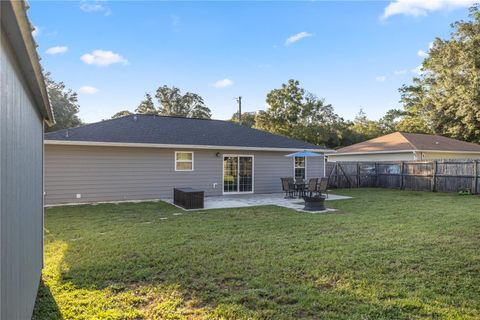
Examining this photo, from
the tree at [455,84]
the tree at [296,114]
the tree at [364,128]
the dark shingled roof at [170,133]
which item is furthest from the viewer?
the tree at [364,128]

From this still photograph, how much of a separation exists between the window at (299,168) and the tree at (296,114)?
15.8m

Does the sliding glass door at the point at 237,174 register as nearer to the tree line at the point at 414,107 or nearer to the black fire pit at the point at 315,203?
the black fire pit at the point at 315,203

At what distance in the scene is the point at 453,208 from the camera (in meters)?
9.95

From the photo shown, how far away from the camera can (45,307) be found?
3297mm

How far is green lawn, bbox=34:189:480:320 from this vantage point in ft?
10.8

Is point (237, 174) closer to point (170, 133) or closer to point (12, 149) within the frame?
point (170, 133)

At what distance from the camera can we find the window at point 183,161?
1302cm

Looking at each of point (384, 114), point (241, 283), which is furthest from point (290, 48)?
point (384, 114)

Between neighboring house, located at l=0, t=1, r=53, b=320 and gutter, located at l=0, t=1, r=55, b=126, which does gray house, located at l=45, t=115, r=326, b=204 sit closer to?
gutter, located at l=0, t=1, r=55, b=126

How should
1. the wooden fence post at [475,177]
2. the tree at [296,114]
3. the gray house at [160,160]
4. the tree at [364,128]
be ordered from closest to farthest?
the gray house at [160,160], the wooden fence post at [475,177], the tree at [296,114], the tree at [364,128]

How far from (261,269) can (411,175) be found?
1555cm

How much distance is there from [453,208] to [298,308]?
909 centimetres

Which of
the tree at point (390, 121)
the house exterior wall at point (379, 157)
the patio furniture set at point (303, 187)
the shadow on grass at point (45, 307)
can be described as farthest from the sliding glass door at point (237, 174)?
the tree at point (390, 121)

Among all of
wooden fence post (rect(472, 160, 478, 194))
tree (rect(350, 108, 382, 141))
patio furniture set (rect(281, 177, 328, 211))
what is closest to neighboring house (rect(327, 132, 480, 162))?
wooden fence post (rect(472, 160, 478, 194))
